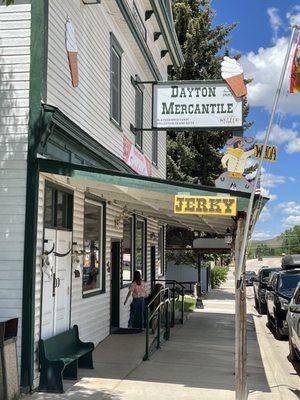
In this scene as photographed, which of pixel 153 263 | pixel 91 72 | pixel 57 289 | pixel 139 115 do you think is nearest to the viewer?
pixel 57 289

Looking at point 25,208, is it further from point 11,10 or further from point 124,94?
point 124,94

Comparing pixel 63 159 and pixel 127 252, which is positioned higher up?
pixel 63 159

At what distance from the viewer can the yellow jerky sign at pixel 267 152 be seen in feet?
21.9

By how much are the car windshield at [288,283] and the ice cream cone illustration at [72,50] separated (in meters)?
8.73

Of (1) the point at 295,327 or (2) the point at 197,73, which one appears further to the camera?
(2) the point at 197,73

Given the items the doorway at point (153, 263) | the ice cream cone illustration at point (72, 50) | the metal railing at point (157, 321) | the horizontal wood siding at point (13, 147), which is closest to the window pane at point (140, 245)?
the doorway at point (153, 263)

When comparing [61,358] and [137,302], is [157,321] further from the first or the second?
[61,358]

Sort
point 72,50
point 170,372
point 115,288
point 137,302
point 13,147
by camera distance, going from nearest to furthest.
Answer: point 13,147 < point 170,372 < point 72,50 < point 115,288 < point 137,302

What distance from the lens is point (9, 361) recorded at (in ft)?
22.7

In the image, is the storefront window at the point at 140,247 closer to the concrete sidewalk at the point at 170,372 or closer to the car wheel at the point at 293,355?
the concrete sidewalk at the point at 170,372

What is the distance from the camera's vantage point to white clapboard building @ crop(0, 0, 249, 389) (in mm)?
7719

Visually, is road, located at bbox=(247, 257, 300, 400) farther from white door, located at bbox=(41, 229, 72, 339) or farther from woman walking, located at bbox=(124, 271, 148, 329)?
white door, located at bbox=(41, 229, 72, 339)

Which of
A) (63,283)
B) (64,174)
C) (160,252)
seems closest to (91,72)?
(64,174)

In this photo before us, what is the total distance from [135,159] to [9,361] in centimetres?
876
